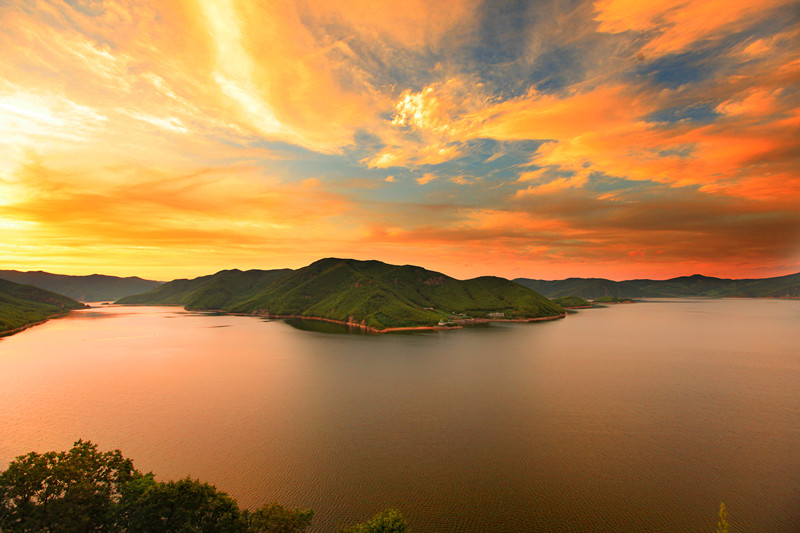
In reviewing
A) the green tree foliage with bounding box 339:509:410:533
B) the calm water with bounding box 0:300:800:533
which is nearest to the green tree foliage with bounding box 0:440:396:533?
the green tree foliage with bounding box 339:509:410:533

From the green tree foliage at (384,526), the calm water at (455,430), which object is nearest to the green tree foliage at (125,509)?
the green tree foliage at (384,526)

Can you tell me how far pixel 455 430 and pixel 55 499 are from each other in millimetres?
50436

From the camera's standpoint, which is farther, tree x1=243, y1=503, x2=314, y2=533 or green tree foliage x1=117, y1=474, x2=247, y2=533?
green tree foliage x1=117, y1=474, x2=247, y2=533

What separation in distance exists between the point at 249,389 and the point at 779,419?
11188cm

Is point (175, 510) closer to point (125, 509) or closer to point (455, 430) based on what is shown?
point (125, 509)

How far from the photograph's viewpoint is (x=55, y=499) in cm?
2950

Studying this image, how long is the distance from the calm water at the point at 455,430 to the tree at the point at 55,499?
1391cm

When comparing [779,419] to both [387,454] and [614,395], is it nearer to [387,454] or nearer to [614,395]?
[614,395]

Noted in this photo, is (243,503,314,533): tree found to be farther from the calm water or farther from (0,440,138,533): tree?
(0,440,138,533): tree

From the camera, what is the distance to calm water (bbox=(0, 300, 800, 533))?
127ft

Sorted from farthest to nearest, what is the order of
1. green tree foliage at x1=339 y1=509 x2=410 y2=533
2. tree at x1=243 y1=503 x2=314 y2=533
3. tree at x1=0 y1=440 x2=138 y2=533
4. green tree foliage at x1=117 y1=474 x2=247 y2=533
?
green tree foliage at x1=117 y1=474 x2=247 y2=533 → tree at x1=243 y1=503 x2=314 y2=533 → green tree foliage at x1=339 y1=509 x2=410 y2=533 → tree at x1=0 y1=440 x2=138 y2=533

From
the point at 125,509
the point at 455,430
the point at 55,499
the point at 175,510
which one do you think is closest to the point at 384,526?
the point at 175,510

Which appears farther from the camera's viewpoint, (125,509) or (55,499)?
(125,509)

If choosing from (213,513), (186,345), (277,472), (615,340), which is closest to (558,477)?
(277,472)
